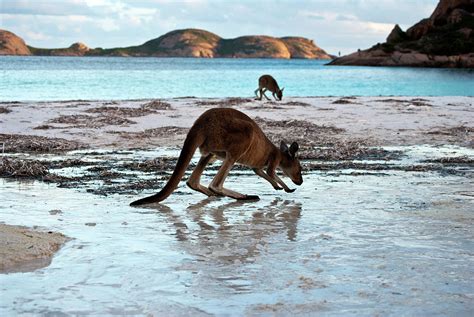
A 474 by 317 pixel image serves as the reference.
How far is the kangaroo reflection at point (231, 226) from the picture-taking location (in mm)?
4753

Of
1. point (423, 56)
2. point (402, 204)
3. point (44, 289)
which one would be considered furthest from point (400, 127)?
point (423, 56)

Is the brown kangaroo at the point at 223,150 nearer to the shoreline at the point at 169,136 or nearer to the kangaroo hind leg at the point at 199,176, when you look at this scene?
the kangaroo hind leg at the point at 199,176

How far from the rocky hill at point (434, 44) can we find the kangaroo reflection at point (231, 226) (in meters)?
71.8

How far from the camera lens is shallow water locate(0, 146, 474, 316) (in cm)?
367

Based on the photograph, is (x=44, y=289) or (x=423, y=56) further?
(x=423, y=56)

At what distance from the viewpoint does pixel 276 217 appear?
5.96 meters

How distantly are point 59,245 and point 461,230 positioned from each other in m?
2.77

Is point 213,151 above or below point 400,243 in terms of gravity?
above

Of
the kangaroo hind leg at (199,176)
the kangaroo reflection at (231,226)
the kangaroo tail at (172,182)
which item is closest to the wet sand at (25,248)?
the kangaroo reflection at (231,226)

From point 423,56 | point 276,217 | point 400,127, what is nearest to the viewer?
point 276,217

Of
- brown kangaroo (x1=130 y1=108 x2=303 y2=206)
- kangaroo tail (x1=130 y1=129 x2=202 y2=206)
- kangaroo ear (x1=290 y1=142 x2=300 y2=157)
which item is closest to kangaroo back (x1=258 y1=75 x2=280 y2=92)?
kangaroo ear (x1=290 y1=142 x2=300 y2=157)

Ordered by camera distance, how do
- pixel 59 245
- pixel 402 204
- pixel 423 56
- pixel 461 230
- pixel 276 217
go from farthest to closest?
pixel 423 56, pixel 402 204, pixel 276 217, pixel 461 230, pixel 59 245

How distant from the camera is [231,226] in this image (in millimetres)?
5582

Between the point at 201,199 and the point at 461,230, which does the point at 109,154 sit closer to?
the point at 201,199
